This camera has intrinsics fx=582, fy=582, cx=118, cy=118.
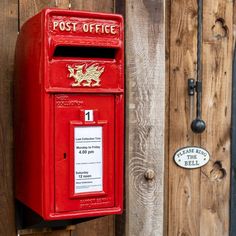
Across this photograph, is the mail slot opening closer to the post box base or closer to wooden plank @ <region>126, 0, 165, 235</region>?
wooden plank @ <region>126, 0, 165, 235</region>

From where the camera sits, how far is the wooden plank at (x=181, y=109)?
3.01 m

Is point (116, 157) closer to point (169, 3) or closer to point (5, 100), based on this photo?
point (5, 100)

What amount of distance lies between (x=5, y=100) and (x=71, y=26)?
578 mm

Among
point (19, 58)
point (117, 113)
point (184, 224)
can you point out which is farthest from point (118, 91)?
point (184, 224)

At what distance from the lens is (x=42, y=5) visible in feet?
8.60

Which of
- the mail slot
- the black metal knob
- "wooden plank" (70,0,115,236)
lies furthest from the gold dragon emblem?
the black metal knob

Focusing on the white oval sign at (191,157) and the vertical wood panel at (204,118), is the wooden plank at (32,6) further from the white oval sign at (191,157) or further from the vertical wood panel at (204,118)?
the white oval sign at (191,157)

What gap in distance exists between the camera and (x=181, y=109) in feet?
10.00

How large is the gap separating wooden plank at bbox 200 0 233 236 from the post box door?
97 centimetres

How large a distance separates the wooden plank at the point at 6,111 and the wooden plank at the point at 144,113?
1.73 ft

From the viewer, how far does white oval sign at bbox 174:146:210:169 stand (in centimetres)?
304

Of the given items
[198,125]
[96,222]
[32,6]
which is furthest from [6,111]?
[198,125]

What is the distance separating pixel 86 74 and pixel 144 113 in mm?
599

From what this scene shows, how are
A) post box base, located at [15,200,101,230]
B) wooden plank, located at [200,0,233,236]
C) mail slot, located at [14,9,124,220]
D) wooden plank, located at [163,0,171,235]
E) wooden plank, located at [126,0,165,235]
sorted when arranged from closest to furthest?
mail slot, located at [14,9,124,220] → post box base, located at [15,200,101,230] → wooden plank, located at [126,0,165,235] → wooden plank, located at [163,0,171,235] → wooden plank, located at [200,0,233,236]
